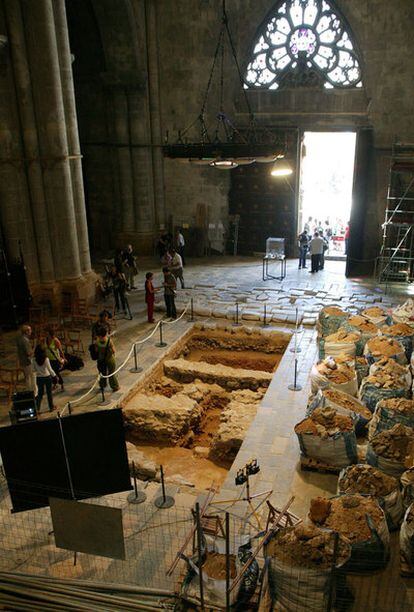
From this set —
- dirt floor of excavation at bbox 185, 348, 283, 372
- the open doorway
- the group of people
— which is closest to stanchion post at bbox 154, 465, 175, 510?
the group of people

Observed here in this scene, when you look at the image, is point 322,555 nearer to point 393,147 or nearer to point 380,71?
point 393,147

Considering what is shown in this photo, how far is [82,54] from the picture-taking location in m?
18.8

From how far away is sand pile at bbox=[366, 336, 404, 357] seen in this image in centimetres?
905

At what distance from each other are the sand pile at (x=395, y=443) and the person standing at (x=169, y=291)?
7210 mm

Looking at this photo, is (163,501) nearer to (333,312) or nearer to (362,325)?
(362,325)

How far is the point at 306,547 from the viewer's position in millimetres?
4902

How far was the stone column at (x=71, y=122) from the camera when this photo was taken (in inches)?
492

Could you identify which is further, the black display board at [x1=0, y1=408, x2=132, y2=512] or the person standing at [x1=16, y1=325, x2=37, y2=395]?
the person standing at [x1=16, y1=325, x2=37, y2=395]

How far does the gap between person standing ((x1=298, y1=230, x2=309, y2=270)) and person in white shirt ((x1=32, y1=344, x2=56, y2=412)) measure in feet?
36.2

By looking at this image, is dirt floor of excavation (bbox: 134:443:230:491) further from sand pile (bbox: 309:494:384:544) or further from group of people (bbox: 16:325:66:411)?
sand pile (bbox: 309:494:384:544)

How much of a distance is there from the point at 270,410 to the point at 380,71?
12.4m

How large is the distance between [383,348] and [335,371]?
1153 mm

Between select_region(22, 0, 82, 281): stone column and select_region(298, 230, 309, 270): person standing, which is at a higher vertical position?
select_region(22, 0, 82, 281): stone column

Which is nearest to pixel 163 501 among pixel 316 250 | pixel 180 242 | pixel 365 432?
pixel 365 432
